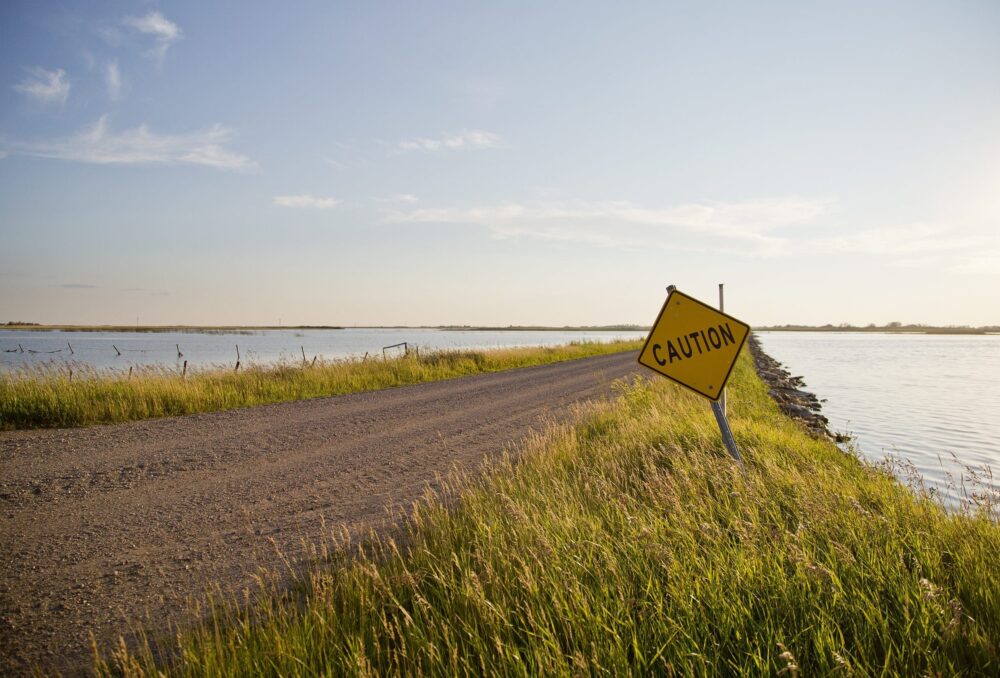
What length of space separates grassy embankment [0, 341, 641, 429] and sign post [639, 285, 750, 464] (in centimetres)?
1144

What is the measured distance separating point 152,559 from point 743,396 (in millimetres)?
13229

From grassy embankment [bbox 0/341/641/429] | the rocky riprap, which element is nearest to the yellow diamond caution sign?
the rocky riprap

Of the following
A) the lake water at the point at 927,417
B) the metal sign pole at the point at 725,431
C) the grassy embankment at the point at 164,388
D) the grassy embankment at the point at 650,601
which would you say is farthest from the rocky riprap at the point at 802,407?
the grassy embankment at the point at 164,388

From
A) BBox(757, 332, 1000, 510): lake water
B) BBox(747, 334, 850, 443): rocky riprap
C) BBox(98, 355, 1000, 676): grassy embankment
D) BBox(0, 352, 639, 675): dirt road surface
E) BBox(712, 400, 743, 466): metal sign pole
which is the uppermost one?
BBox(712, 400, 743, 466): metal sign pole

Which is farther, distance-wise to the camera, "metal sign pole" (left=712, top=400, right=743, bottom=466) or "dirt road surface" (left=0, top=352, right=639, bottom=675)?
"metal sign pole" (left=712, top=400, right=743, bottom=466)

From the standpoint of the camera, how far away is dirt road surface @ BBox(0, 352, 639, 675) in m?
3.66

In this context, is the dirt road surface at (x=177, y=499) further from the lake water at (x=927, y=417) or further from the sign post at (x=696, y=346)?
the lake water at (x=927, y=417)

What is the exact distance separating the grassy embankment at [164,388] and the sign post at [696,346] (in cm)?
1144

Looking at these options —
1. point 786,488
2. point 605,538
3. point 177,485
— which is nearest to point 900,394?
point 786,488

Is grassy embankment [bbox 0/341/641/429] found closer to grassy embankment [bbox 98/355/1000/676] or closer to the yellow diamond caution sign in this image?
grassy embankment [bbox 98/355/1000/676]

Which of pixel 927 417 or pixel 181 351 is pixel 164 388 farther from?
pixel 181 351

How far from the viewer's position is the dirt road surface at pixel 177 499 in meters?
3.66

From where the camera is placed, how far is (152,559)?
173 inches

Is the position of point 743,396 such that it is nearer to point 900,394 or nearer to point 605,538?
point 605,538
